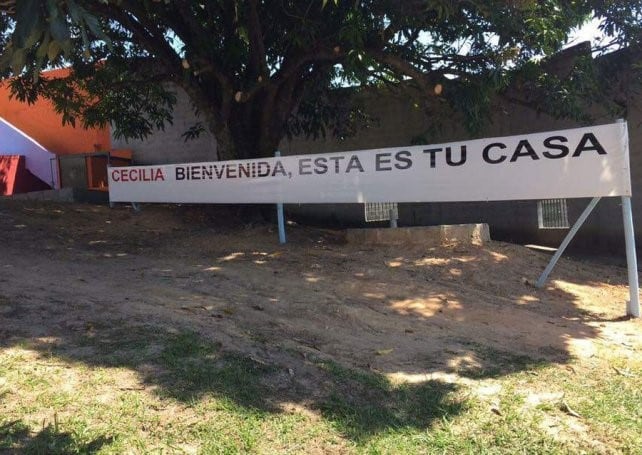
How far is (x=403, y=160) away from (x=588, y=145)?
2.33 meters

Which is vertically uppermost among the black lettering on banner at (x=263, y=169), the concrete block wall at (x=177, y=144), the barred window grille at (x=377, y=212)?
the concrete block wall at (x=177, y=144)

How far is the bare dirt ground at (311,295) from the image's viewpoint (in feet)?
14.0

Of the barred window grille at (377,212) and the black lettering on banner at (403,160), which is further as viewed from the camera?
the barred window grille at (377,212)

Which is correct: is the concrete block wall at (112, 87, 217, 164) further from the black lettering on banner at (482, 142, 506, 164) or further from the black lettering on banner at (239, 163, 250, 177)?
the black lettering on banner at (482, 142, 506, 164)

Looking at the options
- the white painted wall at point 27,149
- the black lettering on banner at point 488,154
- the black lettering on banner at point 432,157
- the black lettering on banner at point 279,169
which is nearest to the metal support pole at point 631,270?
the black lettering on banner at point 488,154

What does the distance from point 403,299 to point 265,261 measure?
2202 millimetres

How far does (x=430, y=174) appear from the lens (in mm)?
7312

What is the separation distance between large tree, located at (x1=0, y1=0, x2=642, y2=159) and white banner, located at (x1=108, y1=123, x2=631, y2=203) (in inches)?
42.3

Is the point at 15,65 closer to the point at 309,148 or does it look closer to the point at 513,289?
the point at 513,289

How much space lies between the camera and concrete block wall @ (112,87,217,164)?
1374 centimetres

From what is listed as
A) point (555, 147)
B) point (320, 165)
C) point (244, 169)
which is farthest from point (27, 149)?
point (555, 147)

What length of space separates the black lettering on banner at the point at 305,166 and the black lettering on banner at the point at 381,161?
106 centimetres

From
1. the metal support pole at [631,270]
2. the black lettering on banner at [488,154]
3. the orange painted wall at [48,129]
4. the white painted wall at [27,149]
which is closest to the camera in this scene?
the metal support pole at [631,270]

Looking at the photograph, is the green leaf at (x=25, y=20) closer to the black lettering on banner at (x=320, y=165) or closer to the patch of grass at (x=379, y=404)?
the patch of grass at (x=379, y=404)
